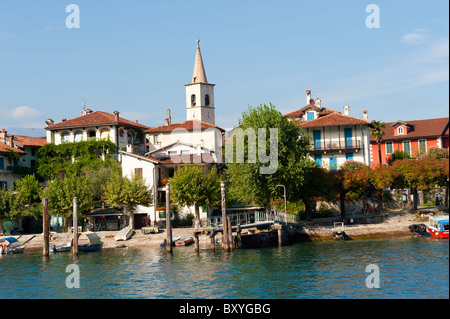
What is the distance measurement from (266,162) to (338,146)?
1655 centimetres

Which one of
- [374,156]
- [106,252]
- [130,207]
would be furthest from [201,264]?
[374,156]

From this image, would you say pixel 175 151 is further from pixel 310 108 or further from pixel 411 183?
pixel 411 183

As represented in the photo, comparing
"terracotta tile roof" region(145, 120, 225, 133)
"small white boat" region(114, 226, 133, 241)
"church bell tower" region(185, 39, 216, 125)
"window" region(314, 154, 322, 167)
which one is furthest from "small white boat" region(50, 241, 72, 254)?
"church bell tower" region(185, 39, 216, 125)

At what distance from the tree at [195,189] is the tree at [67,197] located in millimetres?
9595

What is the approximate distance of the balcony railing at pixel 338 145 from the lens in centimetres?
6266

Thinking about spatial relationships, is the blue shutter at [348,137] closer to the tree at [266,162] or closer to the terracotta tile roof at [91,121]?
the tree at [266,162]

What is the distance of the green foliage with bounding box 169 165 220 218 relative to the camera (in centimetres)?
5322

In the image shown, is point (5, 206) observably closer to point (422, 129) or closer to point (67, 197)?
point (67, 197)

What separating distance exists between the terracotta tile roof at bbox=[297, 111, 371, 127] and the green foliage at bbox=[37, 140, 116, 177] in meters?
24.6

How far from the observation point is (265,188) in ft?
164

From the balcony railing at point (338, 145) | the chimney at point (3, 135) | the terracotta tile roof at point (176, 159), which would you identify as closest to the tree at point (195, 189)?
the terracotta tile roof at point (176, 159)

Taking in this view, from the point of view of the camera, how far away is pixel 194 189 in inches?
2093

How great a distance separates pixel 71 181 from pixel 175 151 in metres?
12.8
